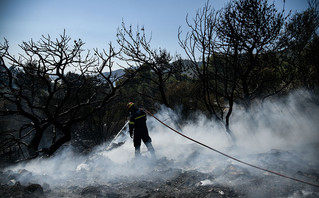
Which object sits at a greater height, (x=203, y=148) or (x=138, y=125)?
(x=138, y=125)

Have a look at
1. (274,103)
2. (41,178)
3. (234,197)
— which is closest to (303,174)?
(234,197)

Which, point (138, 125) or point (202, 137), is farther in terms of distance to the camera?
point (202, 137)

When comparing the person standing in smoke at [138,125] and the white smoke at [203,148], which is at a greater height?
the person standing in smoke at [138,125]

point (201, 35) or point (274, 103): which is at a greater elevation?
point (201, 35)

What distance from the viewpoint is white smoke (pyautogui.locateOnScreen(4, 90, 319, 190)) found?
4.97 meters

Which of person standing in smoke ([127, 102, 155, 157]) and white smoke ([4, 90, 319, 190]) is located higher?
person standing in smoke ([127, 102, 155, 157])

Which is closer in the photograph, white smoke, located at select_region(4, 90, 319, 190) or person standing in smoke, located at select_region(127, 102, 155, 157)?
white smoke, located at select_region(4, 90, 319, 190)

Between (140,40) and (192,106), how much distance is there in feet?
25.4

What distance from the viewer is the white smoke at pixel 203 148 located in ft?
16.3

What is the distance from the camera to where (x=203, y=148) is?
6562 mm

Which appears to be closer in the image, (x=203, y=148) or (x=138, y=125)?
(x=138, y=125)

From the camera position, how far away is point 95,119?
14.6 meters

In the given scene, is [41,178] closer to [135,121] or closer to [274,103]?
[135,121]

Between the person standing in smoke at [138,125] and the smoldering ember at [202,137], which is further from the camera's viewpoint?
the person standing in smoke at [138,125]
